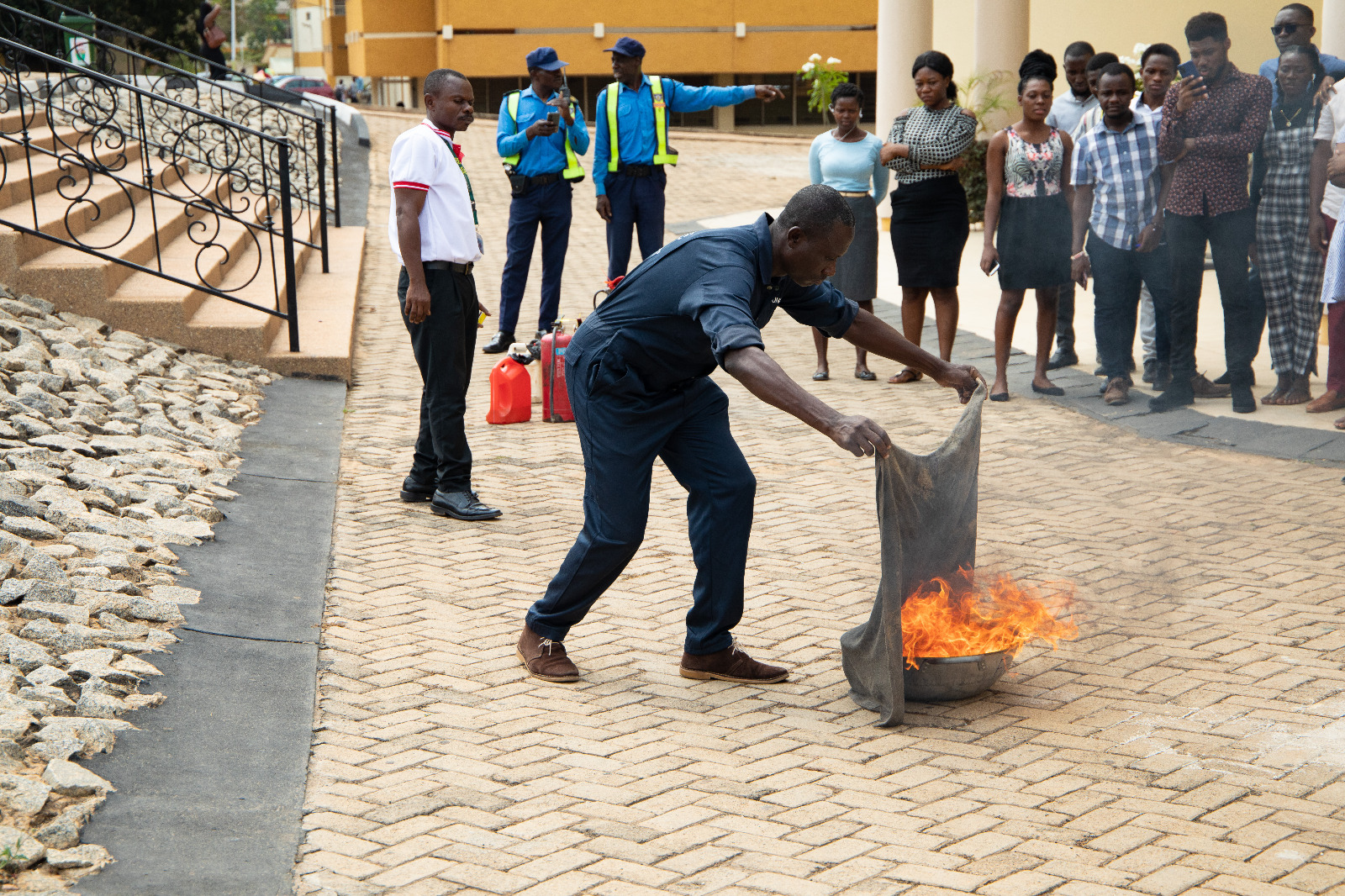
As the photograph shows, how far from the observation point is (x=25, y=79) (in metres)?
15.6

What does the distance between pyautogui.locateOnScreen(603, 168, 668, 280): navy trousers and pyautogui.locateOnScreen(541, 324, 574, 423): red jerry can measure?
74.0 inches

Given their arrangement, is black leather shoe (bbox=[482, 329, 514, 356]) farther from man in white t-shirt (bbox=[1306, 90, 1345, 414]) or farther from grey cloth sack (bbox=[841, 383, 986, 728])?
grey cloth sack (bbox=[841, 383, 986, 728])

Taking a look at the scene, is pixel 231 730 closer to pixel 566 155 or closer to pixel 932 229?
pixel 932 229

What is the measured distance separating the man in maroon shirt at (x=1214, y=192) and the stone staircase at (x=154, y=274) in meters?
5.65

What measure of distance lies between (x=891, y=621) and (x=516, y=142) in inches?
260

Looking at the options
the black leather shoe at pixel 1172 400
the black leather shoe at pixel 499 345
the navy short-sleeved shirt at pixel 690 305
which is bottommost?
the black leather shoe at pixel 1172 400

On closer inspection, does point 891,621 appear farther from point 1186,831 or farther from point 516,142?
point 516,142

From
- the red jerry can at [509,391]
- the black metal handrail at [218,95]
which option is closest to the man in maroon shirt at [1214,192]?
the red jerry can at [509,391]

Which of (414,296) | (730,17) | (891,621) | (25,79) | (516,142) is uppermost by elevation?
(730,17)

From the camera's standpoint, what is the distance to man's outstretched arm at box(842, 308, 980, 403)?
445 centimetres

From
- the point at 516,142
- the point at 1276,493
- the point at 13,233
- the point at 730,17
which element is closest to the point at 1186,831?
the point at 1276,493

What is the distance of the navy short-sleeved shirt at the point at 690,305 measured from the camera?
3.90 metres

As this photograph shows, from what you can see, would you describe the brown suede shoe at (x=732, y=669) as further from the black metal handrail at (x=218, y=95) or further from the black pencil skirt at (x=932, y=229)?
the black metal handrail at (x=218, y=95)

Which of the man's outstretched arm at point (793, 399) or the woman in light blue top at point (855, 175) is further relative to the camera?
the woman in light blue top at point (855, 175)
